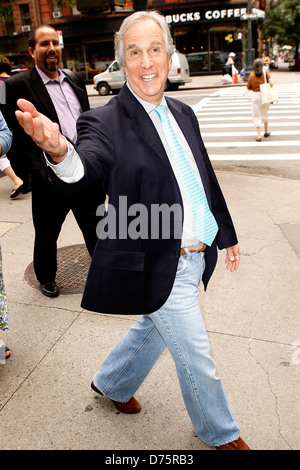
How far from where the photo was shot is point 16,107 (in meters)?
3.56

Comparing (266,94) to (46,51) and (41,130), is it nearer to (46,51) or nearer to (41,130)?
(46,51)

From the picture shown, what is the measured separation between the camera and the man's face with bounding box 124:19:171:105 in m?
2.04

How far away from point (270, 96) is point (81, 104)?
7461mm

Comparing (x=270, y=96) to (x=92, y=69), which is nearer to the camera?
(x=270, y=96)

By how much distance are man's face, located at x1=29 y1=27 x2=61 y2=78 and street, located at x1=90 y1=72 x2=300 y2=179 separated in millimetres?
5266

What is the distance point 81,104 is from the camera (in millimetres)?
3838

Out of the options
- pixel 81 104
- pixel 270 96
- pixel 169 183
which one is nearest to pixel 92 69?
pixel 270 96

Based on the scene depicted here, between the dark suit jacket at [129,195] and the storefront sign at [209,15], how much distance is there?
32.8 metres

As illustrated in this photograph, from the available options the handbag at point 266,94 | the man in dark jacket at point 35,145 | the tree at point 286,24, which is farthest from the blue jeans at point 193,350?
the tree at point 286,24

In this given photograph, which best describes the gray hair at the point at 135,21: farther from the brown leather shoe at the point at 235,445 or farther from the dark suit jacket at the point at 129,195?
the brown leather shoe at the point at 235,445

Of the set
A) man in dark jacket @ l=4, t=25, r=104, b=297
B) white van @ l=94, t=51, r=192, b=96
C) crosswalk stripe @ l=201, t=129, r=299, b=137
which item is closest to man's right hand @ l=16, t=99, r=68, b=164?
man in dark jacket @ l=4, t=25, r=104, b=297

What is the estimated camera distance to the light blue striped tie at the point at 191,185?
2.05m

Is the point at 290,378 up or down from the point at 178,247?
down

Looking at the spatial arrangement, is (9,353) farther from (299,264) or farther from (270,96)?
(270,96)
